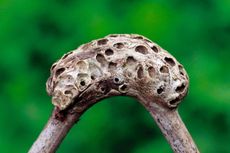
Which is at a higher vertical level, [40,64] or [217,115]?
[40,64]

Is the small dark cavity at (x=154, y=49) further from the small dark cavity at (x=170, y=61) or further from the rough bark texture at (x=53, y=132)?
the rough bark texture at (x=53, y=132)

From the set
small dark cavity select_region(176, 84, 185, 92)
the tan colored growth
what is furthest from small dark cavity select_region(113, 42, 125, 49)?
small dark cavity select_region(176, 84, 185, 92)

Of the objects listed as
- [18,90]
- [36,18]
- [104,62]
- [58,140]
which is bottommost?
[58,140]

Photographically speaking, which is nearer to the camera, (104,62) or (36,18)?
(104,62)

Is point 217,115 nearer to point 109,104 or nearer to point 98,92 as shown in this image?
point 109,104

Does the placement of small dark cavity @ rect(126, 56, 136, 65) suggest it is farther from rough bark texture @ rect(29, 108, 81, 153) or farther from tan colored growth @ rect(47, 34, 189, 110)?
rough bark texture @ rect(29, 108, 81, 153)

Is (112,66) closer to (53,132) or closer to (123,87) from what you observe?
(123,87)

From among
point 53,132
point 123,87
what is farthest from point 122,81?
point 53,132

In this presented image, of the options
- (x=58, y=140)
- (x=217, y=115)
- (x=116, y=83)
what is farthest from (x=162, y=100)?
(x=217, y=115)
